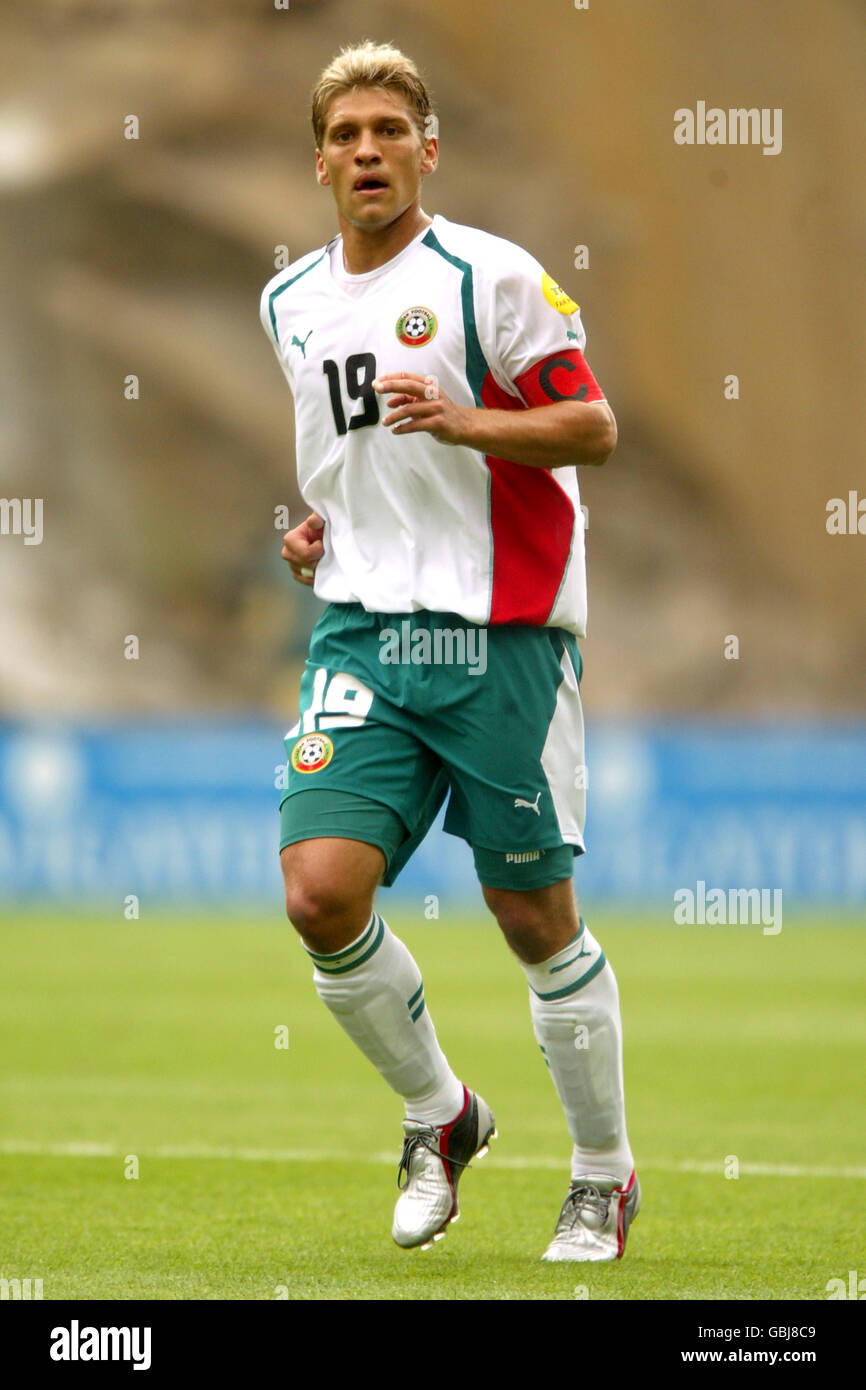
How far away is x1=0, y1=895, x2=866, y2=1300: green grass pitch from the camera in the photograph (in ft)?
14.6

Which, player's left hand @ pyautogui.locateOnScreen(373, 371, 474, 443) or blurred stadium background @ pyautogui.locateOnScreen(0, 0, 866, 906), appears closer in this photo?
player's left hand @ pyautogui.locateOnScreen(373, 371, 474, 443)

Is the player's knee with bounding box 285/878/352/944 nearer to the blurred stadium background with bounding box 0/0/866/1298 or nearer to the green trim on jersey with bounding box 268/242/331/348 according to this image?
the green trim on jersey with bounding box 268/242/331/348

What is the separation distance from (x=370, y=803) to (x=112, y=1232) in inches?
52.2

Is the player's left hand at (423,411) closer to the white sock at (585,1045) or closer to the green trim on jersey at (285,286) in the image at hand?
the green trim on jersey at (285,286)

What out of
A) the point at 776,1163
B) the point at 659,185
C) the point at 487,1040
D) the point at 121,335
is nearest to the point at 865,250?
the point at 659,185

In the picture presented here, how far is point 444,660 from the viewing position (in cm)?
448

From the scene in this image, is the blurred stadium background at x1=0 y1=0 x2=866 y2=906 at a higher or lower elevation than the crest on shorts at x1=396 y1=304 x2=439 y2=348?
higher

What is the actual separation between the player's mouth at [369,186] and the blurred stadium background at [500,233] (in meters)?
24.4

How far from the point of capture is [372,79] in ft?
14.8

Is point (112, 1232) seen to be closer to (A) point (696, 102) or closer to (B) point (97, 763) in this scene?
(B) point (97, 763)

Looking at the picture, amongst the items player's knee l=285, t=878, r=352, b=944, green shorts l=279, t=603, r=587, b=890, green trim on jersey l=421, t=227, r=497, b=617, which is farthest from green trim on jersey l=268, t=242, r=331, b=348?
player's knee l=285, t=878, r=352, b=944

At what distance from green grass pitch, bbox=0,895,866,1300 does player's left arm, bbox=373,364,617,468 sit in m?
1.78


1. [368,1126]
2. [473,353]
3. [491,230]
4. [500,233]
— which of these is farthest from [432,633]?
[500,233]

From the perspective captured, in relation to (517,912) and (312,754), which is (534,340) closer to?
(312,754)
